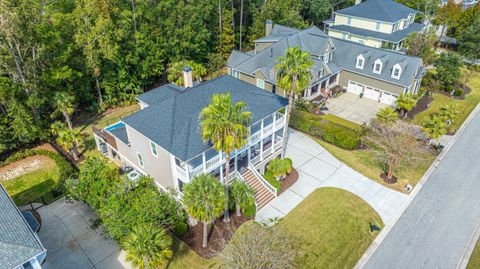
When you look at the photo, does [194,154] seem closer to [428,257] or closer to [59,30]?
[428,257]

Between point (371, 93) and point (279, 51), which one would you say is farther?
point (371, 93)

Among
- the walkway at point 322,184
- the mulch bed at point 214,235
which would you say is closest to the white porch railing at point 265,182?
the walkway at point 322,184

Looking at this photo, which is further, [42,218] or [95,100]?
[95,100]

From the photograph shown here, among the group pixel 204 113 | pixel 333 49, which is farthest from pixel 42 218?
pixel 333 49

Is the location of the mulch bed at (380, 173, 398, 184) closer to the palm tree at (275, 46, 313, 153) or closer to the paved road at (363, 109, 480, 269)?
the paved road at (363, 109, 480, 269)

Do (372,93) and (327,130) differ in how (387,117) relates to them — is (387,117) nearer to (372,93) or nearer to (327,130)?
(327,130)

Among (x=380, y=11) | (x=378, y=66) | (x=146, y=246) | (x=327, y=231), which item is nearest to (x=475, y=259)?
(x=327, y=231)
